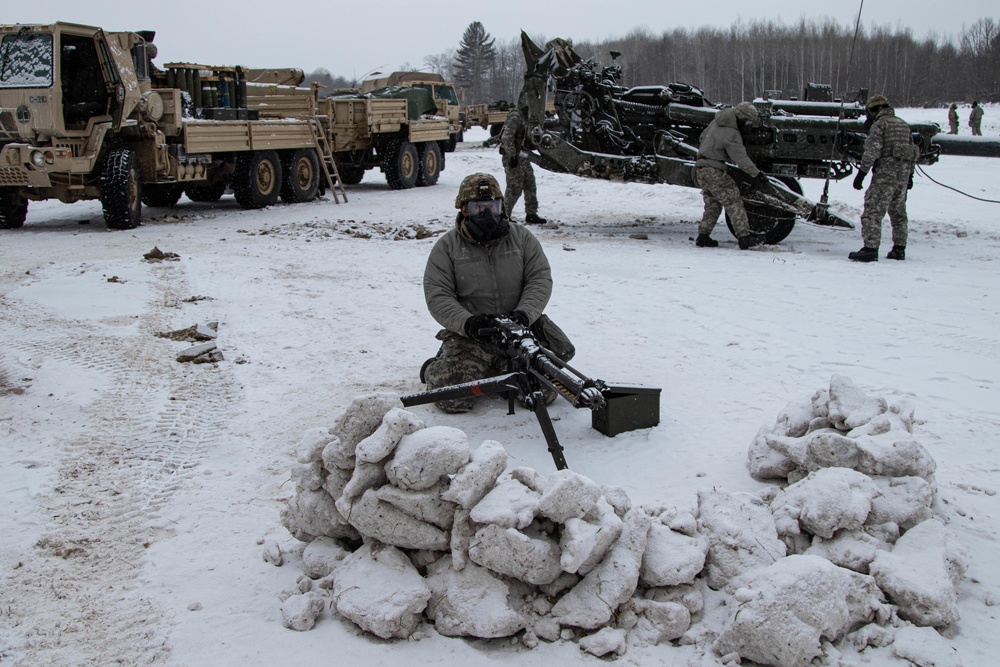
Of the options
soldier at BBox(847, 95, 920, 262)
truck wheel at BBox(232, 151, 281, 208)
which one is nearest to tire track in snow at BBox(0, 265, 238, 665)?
soldier at BBox(847, 95, 920, 262)

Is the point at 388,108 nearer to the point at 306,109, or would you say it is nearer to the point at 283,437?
the point at 306,109

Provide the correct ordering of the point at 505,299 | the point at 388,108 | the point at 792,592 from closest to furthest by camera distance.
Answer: the point at 792,592 < the point at 505,299 < the point at 388,108

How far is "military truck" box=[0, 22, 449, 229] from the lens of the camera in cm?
1035

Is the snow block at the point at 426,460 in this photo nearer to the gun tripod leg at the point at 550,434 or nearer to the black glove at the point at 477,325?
the gun tripod leg at the point at 550,434

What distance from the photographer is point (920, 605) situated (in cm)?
262

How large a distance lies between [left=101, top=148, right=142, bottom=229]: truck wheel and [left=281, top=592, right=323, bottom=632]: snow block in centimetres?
911

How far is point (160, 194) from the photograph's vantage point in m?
13.7

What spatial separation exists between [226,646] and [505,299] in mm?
2512

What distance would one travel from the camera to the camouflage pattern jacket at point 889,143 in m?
8.64

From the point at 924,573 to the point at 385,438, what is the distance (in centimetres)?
175

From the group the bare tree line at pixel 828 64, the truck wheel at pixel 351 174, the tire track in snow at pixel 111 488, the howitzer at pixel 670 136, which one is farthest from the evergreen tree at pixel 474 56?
the tire track in snow at pixel 111 488

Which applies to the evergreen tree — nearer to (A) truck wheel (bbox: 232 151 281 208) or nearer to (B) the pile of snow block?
(A) truck wheel (bbox: 232 151 281 208)

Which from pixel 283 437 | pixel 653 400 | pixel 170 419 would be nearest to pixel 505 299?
pixel 653 400

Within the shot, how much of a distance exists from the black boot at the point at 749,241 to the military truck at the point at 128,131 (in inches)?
278
